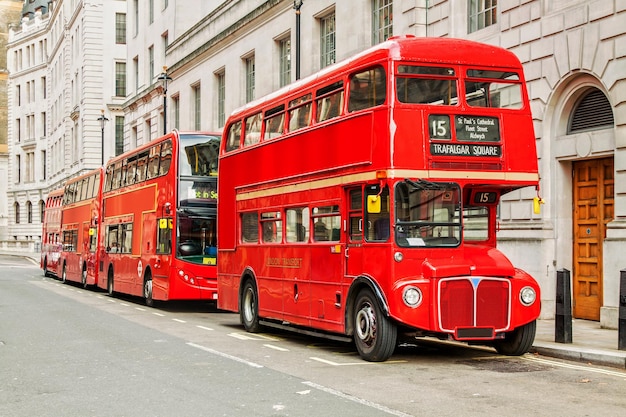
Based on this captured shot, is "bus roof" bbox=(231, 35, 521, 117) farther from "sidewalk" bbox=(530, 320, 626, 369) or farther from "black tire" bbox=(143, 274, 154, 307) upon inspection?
"black tire" bbox=(143, 274, 154, 307)

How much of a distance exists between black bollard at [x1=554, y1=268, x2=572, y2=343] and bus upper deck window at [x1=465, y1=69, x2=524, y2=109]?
2766mm

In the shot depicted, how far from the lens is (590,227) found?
693 inches

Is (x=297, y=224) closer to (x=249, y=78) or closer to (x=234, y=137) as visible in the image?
(x=234, y=137)

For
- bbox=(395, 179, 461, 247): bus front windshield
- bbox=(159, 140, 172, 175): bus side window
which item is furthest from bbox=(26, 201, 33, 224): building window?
bbox=(395, 179, 461, 247): bus front windshield

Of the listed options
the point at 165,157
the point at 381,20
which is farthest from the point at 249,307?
the point at 381,20

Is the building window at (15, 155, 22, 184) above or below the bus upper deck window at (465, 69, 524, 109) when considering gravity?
above

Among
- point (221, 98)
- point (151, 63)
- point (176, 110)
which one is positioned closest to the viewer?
point (221, 98)

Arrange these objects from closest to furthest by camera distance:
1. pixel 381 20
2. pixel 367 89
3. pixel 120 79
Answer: pixel 367 89, pixel 381 20, pixel 120 79

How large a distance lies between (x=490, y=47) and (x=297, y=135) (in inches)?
136

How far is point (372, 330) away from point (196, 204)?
34.6 feet

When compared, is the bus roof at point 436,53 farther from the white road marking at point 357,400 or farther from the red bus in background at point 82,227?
the red bus in background at point 82,227

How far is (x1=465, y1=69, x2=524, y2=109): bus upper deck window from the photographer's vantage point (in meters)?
12.6

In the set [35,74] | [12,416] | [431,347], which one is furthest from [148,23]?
[35,74]

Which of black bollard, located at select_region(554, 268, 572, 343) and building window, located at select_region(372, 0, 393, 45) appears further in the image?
building window, located at select_region(372, 0, 393, 45)
